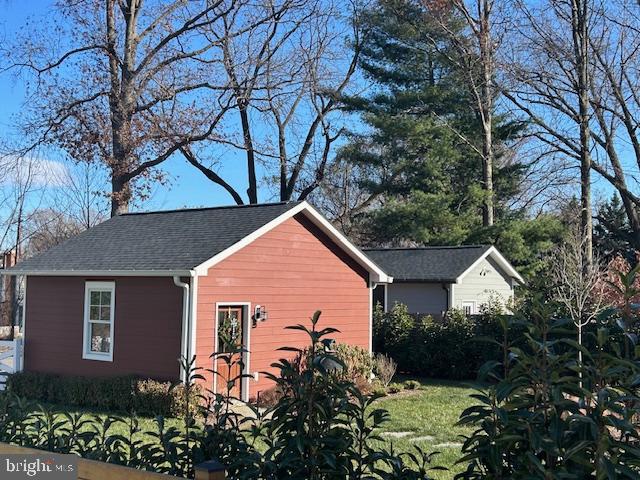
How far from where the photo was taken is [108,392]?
12945mm

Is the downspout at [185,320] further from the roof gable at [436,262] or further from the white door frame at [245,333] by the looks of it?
the roof gable at [436,262]

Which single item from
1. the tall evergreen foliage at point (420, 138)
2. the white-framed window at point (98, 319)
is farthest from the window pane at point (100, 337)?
the tall evergreen foliage at point (420, 138)

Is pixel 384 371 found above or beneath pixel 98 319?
beneath

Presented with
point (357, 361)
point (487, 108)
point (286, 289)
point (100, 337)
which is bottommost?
point (357, 361)

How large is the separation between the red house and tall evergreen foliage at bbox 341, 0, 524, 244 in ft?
38.5

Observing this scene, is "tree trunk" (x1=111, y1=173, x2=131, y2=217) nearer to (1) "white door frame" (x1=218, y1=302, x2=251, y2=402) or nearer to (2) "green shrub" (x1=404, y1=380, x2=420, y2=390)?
(1) "white door frame" (x1=218, y1=302, x2=251, y2=402)

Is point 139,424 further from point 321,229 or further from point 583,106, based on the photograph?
point 583,106

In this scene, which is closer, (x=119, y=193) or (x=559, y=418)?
(x=559, y=418)

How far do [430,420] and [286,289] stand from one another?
5.01 meters

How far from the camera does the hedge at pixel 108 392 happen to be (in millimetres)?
12336

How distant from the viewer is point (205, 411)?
4453 millimetres

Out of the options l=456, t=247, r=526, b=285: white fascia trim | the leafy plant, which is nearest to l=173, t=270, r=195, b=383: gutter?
the leafy plant

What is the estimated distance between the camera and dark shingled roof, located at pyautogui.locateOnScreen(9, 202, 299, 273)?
45.5ft

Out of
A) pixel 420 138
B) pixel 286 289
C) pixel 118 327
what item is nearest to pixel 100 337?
pixel 118 327
